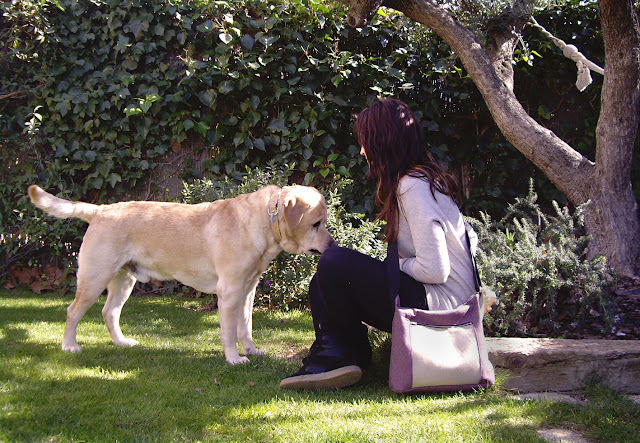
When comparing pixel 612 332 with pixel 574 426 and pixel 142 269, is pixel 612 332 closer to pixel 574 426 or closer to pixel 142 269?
pixel 574 426

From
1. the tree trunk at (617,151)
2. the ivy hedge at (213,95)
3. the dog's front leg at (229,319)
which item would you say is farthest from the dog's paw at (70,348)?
the tree trunk at (617,151)

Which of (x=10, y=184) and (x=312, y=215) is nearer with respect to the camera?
(x=312, y=215)

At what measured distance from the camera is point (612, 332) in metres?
3.85

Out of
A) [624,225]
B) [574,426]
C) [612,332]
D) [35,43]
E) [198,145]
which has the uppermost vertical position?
[35,43]

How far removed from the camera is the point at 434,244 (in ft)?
9.12

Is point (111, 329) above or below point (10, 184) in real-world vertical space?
below

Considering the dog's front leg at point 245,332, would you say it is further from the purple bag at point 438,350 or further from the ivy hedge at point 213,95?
the ivy hedge at point 213,95

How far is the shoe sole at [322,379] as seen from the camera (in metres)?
3.04

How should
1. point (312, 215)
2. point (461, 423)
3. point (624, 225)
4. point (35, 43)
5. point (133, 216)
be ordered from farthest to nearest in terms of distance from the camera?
point (35, 43) < point (624, 225) < point (133, 216) < point (312, 215) < point (461, 423)

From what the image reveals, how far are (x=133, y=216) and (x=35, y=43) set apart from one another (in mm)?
3659

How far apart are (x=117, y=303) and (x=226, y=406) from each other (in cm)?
181

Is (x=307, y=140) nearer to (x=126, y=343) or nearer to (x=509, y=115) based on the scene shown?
(x=509, y=115)

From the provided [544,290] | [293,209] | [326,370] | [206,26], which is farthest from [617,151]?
[206,26]

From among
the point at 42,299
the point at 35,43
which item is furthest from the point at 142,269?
the point at 35,43
